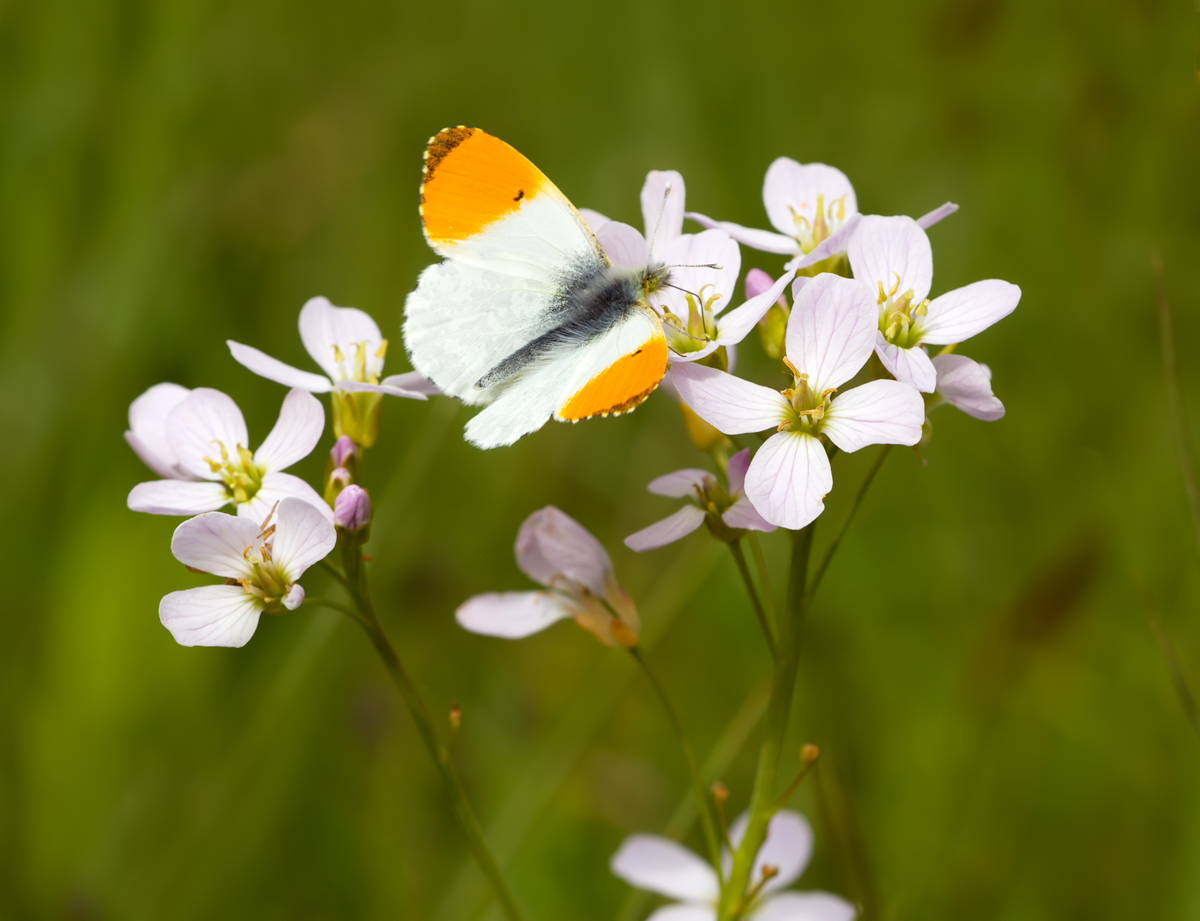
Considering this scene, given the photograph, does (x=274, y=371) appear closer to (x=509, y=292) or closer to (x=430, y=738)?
(x=509, y=292)

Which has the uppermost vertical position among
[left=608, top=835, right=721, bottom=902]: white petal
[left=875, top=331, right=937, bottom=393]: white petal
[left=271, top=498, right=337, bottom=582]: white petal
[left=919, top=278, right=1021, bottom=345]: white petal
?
[left=919, top=278, right=1021, bottom=345]: white petal

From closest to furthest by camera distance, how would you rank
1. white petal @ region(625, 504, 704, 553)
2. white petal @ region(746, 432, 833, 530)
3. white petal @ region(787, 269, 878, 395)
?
1. white petal @ region(746, 432, 833, 530)
2. white petal @ region(787, 269, 878, 395)
3. white petal @ region(625, 504, 704, 553)

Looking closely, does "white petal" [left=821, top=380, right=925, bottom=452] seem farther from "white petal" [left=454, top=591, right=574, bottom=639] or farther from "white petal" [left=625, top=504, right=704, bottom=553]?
"white petal" [left=454, top=591, right=574, bottom=639]

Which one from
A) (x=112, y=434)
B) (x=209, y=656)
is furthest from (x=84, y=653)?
(x=112, y=434)

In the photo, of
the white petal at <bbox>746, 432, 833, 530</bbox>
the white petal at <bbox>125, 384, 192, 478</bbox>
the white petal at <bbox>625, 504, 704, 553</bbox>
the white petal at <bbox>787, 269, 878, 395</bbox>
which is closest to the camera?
the white petal at <bbox>746, 432, 833, 530</bbox>

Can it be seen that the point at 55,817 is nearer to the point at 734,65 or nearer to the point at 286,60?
the point at 286,60

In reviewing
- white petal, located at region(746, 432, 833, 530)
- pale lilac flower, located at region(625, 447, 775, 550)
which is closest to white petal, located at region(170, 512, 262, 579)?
pale lilac flower, located at region(625, 447, 775, 550)
